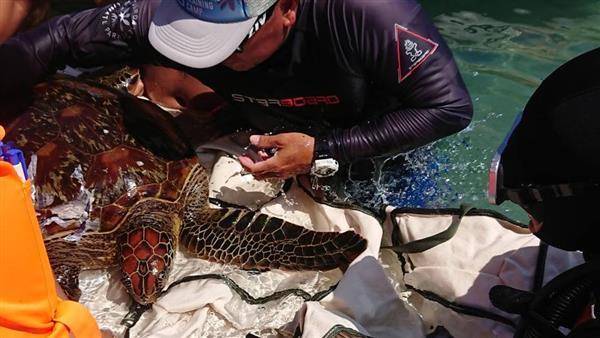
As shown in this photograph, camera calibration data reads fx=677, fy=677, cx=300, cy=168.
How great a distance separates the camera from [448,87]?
2.45 m

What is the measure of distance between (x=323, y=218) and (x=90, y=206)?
0.93 m

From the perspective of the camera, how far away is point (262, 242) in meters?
2.67

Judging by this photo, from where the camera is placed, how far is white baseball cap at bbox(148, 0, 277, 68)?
7.10 ft

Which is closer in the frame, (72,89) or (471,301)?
(471,301)

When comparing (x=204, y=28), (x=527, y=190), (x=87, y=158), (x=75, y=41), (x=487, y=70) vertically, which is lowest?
(x=487, y=70)

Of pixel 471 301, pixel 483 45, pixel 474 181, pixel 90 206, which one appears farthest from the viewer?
pixel 483 45

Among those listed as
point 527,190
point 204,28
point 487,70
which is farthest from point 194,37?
point 487,70


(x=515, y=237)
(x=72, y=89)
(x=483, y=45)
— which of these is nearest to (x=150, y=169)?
(x=72, y=89)

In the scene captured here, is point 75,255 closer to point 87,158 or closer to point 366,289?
point 87,158

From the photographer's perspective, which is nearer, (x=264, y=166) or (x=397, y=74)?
(x=397, y=74)

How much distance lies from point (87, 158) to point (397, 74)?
1.25m

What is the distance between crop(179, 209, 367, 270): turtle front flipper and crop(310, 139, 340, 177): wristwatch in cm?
25

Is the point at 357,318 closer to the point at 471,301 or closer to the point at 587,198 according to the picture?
the point at 471,301

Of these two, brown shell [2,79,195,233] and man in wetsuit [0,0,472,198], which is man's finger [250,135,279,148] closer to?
man in wetsuit [0,0,472,198]
